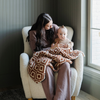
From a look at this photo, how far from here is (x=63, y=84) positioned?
2043 millimetres

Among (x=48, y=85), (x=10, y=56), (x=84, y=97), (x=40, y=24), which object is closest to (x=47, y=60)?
(x=48, y=85)

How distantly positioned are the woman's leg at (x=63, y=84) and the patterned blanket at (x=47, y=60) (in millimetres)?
85

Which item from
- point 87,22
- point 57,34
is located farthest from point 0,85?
point 87,22

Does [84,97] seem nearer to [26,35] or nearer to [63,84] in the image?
[63,84]

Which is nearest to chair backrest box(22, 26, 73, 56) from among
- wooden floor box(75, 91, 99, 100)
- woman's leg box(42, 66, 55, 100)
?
woman's leg box(42, 66, 55, 100)

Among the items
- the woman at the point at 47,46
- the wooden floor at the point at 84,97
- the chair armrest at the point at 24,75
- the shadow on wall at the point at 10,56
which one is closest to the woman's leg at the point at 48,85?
the woman at the point at 47,46

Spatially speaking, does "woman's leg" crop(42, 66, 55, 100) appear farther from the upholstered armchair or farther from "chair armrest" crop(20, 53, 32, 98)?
"chair armrest" crop(20, 53, 32, 98)

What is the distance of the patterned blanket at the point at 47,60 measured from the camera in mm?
2090

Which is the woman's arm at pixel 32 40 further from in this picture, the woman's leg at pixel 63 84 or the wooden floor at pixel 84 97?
the wooden floor at pixel 84 97

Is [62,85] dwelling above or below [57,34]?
below

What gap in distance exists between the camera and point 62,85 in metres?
2.04

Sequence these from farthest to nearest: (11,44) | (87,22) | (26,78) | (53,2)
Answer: (53,2)
(11,44)
(87,22)
(26,78)

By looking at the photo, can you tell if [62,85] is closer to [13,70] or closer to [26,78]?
[26,78]

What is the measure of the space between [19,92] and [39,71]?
0.79 meters
